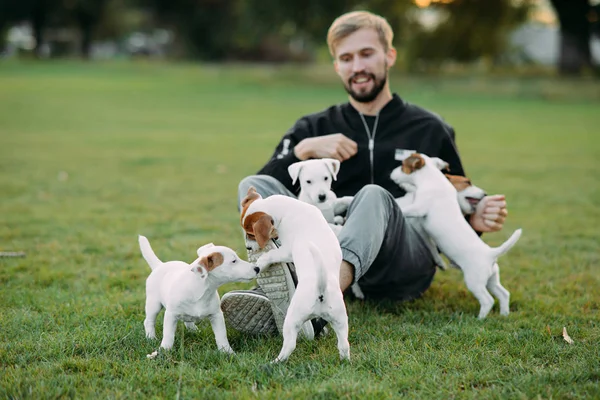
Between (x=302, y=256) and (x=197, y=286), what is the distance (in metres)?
0.56

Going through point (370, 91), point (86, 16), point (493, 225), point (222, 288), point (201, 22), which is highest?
point (370, 91)

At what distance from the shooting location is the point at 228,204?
845 centimetres

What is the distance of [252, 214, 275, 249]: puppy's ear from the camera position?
338 cm

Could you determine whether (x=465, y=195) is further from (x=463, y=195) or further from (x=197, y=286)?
(x=197, y=286)

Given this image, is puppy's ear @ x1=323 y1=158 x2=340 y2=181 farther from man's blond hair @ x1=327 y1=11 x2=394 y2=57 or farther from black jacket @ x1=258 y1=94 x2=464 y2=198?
man's blond hair @ x1=327 y1=11 x2=394 y2=57

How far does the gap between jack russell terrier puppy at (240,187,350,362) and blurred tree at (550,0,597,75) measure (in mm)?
31453

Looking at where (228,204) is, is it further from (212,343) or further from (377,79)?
(212,343)

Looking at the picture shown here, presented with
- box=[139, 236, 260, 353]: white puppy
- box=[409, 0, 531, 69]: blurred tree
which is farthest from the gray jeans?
box=[409, 0, 531, 69]: blurred tree

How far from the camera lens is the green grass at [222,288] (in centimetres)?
332

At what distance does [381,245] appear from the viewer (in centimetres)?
414

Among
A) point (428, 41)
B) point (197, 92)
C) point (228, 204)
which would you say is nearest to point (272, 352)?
point (228, 204)

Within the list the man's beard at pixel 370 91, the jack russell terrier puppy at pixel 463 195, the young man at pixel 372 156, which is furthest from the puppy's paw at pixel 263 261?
the man's beard at pixel 370 91

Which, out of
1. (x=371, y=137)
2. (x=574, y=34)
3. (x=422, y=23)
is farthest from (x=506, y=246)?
(x=422, y=23)

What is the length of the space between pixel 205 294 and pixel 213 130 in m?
13.9
